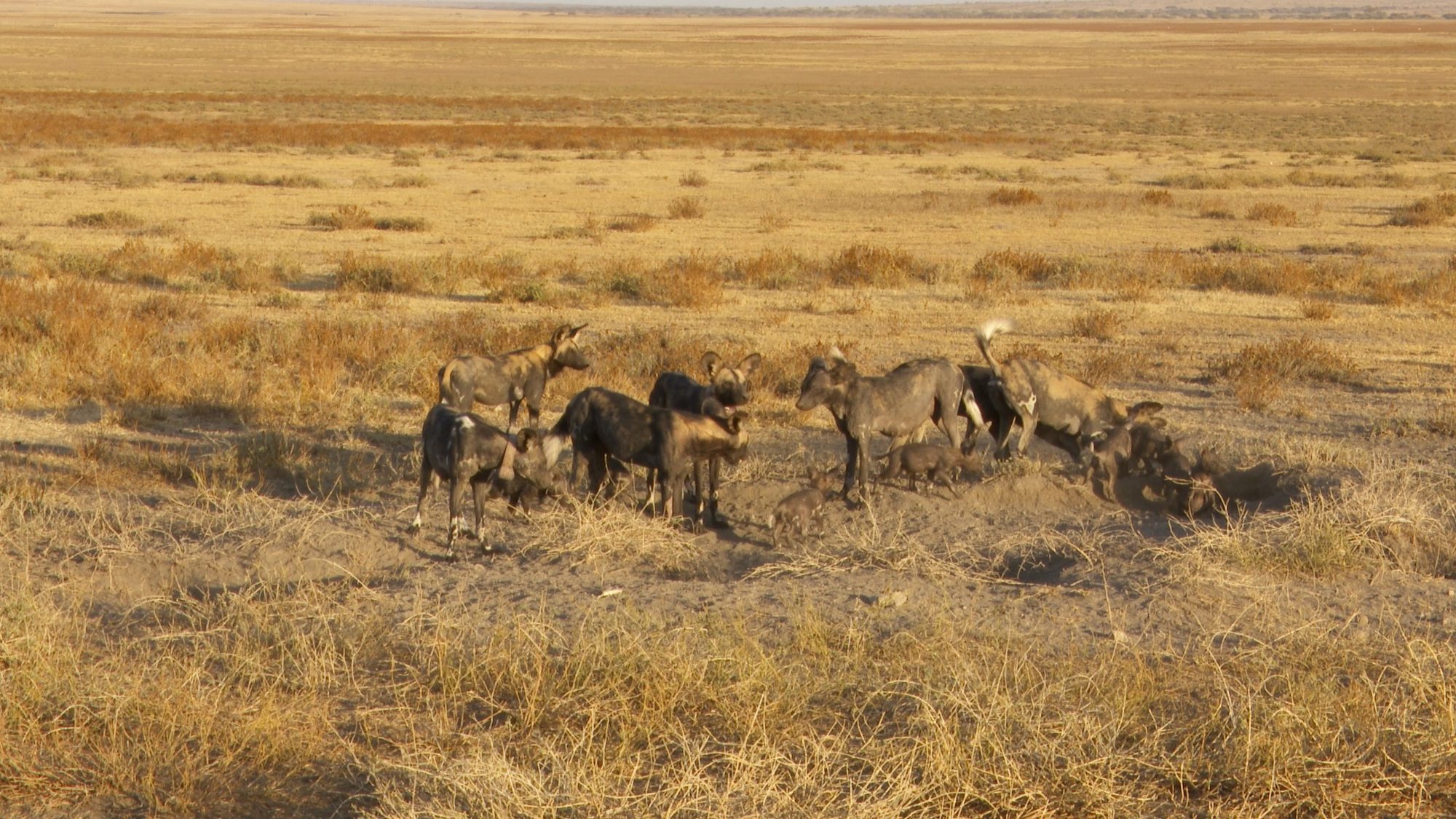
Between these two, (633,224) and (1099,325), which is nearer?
(1099,325)

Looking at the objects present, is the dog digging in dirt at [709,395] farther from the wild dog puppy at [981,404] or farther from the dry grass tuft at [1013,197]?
the dry grass tuft at [1013,197]

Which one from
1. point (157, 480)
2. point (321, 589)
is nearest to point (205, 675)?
point (321, 589)

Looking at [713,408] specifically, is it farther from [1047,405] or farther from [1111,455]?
[1111,455]

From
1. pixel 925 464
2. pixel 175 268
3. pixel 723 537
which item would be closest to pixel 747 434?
pixel 723 537

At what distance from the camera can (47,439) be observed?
449 inches

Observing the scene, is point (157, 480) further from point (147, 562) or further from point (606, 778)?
point (606, 778)

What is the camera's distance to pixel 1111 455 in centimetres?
1007

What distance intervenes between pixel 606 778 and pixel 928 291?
591 inches

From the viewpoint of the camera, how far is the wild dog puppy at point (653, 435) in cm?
902

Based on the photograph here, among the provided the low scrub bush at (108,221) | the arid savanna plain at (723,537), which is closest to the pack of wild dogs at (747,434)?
the arid savanna plain at (723,537)

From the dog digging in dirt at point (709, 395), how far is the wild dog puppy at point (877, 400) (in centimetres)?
44

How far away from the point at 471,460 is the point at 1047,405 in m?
4.45

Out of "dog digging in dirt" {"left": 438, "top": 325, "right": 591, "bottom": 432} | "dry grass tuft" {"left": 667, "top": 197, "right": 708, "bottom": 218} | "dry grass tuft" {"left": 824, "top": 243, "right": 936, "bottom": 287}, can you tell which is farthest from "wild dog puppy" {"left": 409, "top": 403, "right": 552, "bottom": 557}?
"dry grass tuft" {"left": 667, "top": 197, "right": 708, "bottom": 218}

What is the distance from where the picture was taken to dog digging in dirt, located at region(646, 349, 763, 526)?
948 centimetres
